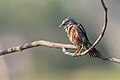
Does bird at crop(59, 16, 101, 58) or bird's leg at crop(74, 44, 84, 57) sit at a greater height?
bird at crop(59, 16, 101, 58)

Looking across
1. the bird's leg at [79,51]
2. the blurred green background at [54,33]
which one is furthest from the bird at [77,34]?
the blurred green background at [54,33]

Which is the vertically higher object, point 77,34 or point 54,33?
point 54,33

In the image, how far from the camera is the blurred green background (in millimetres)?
12443

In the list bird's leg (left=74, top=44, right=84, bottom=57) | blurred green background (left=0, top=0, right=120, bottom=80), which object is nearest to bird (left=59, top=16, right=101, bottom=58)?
bird's leg (left=74, top=44, right=84, bottom=57)

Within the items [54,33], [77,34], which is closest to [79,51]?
[77,34]

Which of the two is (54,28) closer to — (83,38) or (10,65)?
(10,65)

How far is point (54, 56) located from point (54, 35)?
48cm

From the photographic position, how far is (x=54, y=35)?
40.8 feet

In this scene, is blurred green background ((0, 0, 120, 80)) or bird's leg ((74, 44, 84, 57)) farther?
blurred green background ((0, 0, 120, 80))

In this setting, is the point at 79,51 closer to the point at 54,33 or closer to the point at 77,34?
the point at 77,34

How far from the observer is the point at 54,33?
12508 millimetres

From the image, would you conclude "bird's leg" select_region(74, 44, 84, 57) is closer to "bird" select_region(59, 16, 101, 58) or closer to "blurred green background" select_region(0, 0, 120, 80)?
"bird" select_region(59, 16, 101, 58)

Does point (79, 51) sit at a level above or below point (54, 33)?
below

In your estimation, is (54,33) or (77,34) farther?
(54,33)
